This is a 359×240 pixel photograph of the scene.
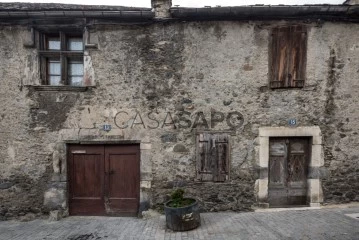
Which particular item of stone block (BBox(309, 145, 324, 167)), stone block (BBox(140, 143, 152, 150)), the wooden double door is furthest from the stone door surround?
the wooden double door

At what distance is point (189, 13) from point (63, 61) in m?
3.13

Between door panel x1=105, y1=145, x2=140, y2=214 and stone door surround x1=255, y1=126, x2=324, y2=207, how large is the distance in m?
2.87

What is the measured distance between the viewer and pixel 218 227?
Answer: 4.77 metres

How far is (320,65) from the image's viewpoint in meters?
5.65

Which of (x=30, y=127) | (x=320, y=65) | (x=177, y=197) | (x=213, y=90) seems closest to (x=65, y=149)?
(x=30, y=127)

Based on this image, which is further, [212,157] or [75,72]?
[75,72]

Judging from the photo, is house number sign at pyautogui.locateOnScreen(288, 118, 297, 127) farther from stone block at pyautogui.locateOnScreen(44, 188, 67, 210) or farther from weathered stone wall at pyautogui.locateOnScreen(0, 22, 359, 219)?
stone block at pyautogui.locateOnScreen(44, 188, 67, 210)

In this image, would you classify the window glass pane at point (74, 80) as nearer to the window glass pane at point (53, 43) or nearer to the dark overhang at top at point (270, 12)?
the window glass pane at point (53, 43)

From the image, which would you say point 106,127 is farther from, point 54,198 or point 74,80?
point 54,198

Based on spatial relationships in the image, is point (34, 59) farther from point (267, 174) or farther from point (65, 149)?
point (267, 174)

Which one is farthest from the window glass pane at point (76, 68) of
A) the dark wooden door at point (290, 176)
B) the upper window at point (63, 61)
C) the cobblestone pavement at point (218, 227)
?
the dark wooden door at point (290, 176)

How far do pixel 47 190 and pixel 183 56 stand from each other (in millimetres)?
4395

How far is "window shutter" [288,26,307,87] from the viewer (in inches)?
220

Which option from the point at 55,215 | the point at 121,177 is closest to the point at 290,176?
the point at 121,177
